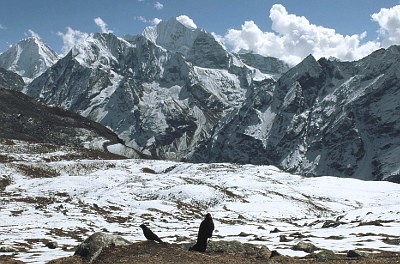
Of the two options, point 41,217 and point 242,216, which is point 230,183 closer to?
point 242,216

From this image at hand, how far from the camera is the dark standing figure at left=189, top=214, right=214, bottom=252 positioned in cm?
2805

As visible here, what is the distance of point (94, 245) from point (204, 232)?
279 inches

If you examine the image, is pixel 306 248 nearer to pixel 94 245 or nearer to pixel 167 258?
pixel 167 258

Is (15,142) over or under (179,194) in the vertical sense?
over

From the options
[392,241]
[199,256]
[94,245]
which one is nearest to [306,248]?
[392,241]

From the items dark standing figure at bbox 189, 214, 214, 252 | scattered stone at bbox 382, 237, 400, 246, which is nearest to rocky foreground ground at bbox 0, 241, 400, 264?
dark standing figure at bbox 189, 214, 214, 252

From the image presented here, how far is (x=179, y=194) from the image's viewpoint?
94875mm

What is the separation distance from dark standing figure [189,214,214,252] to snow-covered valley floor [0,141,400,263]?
7.14m

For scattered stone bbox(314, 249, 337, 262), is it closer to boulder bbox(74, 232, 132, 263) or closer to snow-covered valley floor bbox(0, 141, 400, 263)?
snow-covered valley floor bbox(0, 141, 400, 263)

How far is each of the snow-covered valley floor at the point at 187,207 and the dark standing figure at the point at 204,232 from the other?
23.4 feet

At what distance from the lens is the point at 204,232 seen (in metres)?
28.2

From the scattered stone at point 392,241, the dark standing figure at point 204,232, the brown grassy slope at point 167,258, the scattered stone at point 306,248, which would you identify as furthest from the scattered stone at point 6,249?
the scattered stone at point 392,241

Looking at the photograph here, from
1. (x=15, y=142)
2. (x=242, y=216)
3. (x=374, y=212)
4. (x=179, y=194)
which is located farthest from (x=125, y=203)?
(x=15, y=142)

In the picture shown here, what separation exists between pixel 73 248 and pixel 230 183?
85.5 m
